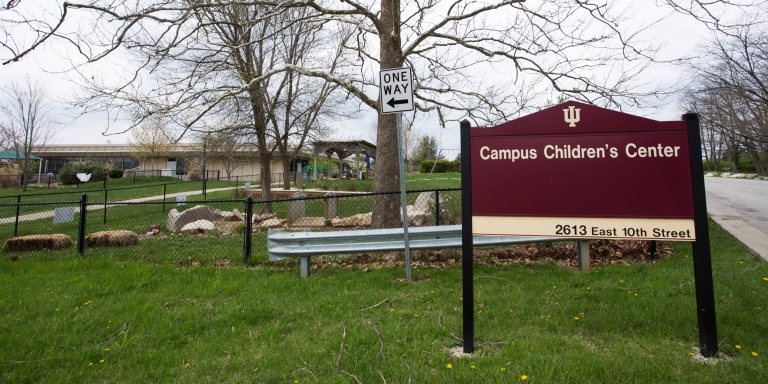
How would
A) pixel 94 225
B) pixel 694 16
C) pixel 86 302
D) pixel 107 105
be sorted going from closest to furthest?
1. pixel 86 302
2. pixel 694 16
3. pixel 107 105
4. pixel 94 225

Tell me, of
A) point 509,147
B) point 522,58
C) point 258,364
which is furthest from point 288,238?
point 522,58

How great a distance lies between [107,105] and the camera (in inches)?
274

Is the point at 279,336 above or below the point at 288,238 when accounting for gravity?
Result: below

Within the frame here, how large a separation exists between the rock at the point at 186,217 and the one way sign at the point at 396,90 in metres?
7.75

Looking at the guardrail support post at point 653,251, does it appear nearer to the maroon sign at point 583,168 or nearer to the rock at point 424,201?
the maroon sign at point 583,168

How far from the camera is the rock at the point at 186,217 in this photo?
418 inches

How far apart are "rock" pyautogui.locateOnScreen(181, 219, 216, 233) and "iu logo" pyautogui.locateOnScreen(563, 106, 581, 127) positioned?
Result: 9.46m

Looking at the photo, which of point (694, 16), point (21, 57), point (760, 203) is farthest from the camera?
point (760, 203)

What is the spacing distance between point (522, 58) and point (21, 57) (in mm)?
Result: 7858

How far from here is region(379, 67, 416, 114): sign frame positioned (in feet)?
16.0

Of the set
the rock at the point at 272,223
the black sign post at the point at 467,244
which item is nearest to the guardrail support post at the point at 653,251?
the black sign post at the point at 467,244

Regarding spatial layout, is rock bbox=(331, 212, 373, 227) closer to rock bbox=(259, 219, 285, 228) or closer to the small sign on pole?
rock bbox=(259, 219, 285, 228)

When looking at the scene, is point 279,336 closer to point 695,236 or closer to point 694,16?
point 695,236

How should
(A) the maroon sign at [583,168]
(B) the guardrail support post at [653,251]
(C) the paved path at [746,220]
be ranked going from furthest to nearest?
1. (C) the paved path at [746,220]
2. (B) the guardrail support post at [653,251]
3. (A) the maroon sign at [583,168]
